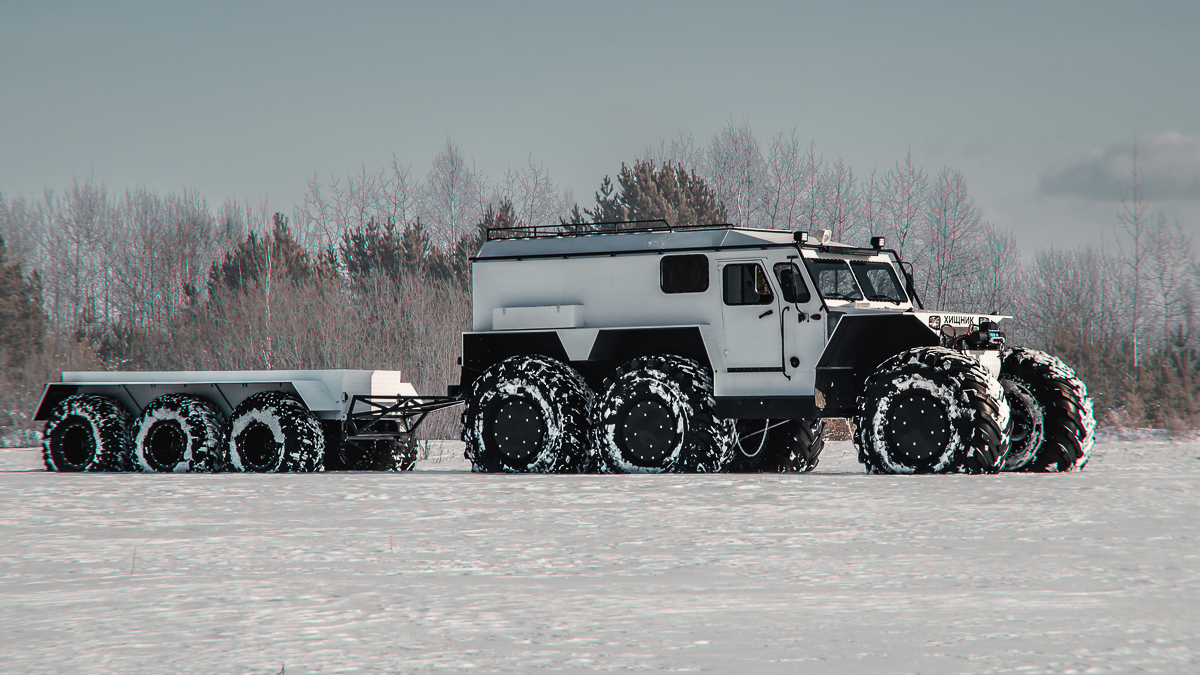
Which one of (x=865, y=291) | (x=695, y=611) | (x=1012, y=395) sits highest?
(x=865, y=291)

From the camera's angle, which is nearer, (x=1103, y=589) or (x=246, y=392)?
(x=1103, y=589)

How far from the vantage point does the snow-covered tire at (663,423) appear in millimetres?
13828

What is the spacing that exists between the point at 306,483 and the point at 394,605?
7379 millimetres

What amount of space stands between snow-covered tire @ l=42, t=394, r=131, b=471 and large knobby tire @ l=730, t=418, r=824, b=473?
8690mm

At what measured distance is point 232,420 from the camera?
617 inches

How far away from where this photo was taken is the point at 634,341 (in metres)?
14.6

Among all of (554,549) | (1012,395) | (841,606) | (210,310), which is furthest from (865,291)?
(210,310)

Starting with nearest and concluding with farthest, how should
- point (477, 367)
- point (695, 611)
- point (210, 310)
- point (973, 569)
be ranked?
point (695, 611) → point (973, 569) → point (477, 367) → point (210, 310)

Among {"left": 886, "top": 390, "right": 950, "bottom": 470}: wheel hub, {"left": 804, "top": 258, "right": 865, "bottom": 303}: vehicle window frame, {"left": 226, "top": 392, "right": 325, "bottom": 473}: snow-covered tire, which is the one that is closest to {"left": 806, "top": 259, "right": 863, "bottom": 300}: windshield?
{"left": 804, "top": 258, "right": 865, "bottom": 303}: vehicle window frame

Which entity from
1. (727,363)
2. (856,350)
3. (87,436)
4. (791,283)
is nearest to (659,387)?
(727,363)

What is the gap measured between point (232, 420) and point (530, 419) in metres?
4.26

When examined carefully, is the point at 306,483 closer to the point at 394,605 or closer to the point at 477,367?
the point at 477,367

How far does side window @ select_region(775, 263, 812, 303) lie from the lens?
45.4ft

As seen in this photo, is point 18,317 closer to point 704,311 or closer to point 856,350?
point 704,311
